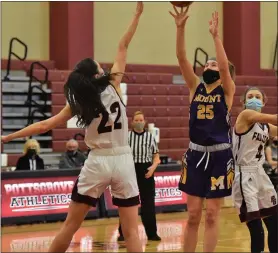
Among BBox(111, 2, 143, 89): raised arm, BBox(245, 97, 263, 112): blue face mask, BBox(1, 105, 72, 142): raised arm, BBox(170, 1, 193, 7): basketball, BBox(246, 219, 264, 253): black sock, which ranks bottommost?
BBox(246, 219, 264, 253): black sock

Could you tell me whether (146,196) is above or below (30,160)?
below

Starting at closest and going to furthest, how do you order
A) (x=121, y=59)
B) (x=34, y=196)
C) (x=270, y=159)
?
1. (x=121, y=59)
2. (x=34, y=196)
3. (x=270, y=159)

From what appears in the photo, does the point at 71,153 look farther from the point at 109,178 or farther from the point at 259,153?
the point at 109,178

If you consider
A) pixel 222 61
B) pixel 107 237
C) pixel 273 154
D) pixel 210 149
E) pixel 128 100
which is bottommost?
pixel 107 237

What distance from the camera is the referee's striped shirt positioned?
34.7 ft

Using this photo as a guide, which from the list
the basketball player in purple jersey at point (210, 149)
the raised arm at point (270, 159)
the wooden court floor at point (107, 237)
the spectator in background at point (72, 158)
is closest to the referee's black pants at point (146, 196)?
the wooden court floor at point (107, 237)

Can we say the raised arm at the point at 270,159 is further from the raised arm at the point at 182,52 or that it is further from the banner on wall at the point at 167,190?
the raised arm at the point at 182,52

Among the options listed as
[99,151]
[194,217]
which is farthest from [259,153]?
[99,151]

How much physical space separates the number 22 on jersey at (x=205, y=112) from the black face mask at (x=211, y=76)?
0.84 feet

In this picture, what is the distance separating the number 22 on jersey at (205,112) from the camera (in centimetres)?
650

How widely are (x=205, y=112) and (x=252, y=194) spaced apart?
1052mm

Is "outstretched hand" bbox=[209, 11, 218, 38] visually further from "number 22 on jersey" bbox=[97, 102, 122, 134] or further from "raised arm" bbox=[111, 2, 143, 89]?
"number 22 on jersey" bbox=[97, 102, 122, 134]

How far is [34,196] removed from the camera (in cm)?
1277

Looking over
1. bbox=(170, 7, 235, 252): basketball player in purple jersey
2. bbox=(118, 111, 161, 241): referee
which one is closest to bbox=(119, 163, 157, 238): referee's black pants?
bbox=(118, 111, 161, 241): referee
